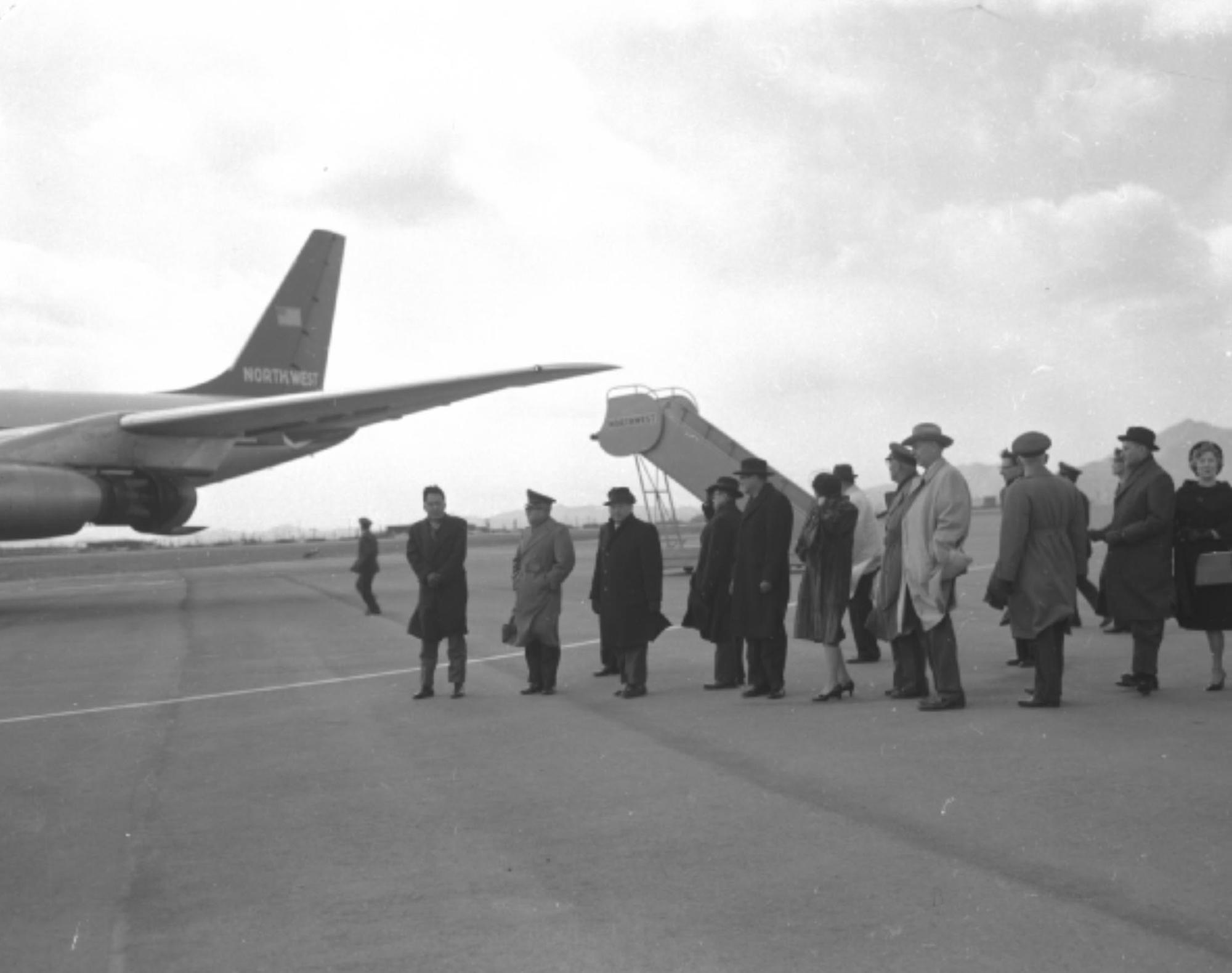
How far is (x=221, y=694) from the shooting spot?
946 cm

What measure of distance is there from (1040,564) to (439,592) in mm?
4227

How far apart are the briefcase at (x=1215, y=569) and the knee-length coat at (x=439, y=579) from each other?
4962mm

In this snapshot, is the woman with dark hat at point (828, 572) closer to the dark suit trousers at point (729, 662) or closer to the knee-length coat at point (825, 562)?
the knee-length coat at point (825, 562)

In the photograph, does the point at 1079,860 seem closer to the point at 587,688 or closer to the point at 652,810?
the point at 652,810

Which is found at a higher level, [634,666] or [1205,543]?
[1205,543]

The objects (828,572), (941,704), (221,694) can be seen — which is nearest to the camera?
(941,704)

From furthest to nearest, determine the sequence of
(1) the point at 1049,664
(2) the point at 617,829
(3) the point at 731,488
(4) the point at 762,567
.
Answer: (3) the point at 731,488, (4) the point at 762,567, (1) the point at 1049,664, (2) the point at 617,829

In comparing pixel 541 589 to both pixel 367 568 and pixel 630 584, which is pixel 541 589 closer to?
pixel 630 584

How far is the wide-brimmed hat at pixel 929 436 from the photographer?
7840 millimetres

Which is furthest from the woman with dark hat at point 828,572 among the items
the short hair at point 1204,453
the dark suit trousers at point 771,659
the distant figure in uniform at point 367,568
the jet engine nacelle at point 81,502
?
the jet engine nacelle at point 81,502

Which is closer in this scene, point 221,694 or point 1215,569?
point 1215,569

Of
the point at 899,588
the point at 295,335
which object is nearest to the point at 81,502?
the point at 295,335

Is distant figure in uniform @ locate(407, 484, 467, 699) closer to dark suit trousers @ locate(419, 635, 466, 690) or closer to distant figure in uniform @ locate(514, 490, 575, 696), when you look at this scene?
dark suit trousers @ locate(419, 635, 466, 690)

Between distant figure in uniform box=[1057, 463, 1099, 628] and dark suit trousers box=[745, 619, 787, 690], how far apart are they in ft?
6.37
